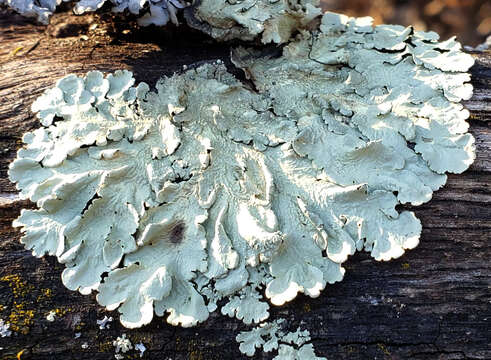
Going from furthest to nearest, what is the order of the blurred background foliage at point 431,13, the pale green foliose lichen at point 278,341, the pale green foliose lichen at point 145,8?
1. the blurred background foliage at point 431,13
2. the pale green foliose lichen at point 145,8
3. the pale green foliose lichen at point 278,341

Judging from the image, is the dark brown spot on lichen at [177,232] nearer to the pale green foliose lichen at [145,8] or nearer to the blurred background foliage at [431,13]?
the pale green foliose lichen at [145,8]

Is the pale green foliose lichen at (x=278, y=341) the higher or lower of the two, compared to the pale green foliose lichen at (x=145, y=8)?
lower

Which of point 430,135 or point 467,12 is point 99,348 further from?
point 467,12

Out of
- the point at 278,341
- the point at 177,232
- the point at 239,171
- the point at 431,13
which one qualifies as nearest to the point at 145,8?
the point at 239,171

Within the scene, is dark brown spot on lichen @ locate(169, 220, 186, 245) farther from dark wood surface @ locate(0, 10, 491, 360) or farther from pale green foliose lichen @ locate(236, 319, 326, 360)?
pale green foliose lichen @ locate(236, 319, 326, 360)

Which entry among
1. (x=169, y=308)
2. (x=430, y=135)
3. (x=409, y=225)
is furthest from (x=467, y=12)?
(x=169, y=308)

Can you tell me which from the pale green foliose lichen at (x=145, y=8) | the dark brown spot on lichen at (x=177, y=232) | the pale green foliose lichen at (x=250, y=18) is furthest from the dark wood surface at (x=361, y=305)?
the pale green foliose lichen at (x=250, y=18)
